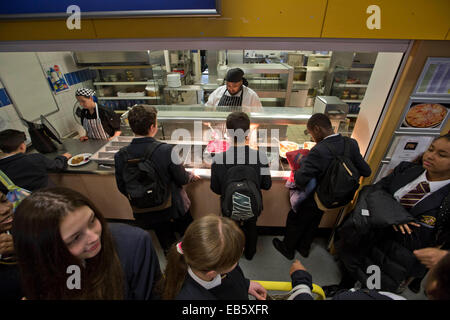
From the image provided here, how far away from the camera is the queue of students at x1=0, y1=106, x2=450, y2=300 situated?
88cm

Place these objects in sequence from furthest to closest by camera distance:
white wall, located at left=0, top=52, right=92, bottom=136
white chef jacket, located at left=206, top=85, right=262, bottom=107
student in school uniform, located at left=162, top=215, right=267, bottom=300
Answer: white wall, located at left=0, top=52, right=92, bottom=136, white chef jacket, located at left=206, top=85, right=262, bottom=107, student in school uniform, located at left=162, top=215, right=267, bottom=300

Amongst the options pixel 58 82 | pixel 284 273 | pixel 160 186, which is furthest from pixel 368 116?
pixel 58 82

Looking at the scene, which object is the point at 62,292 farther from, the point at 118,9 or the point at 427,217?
the point at 427,217

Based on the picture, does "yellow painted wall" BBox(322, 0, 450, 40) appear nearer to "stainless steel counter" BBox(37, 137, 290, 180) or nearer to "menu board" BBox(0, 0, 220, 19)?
"menu board" BBox(0, 0, 220, 19)

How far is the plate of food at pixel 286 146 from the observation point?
8.66 ft

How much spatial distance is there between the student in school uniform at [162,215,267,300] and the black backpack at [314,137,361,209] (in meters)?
1.19

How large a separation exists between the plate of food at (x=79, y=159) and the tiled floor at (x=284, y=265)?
155 centimetres

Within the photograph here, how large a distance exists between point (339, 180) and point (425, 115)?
3.56ft

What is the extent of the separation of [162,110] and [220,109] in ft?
2.58

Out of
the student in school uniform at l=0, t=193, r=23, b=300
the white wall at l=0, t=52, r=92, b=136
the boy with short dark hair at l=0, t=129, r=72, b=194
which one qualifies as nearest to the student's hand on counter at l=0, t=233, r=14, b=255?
the student in school uniform at l=0, t=193, r=23, b=300

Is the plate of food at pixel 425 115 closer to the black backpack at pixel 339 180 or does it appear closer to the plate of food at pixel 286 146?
the black backpack at pixel 339 180

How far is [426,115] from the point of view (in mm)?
1895

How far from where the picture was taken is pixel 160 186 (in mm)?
1900

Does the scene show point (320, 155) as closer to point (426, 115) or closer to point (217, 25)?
point (426, 115)
